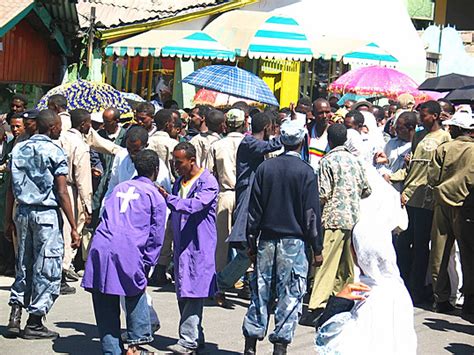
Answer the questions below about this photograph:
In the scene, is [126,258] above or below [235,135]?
below

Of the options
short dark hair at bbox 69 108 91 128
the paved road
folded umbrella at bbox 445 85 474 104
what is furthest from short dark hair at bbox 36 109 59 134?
folded umbrella at bbox 445 85 474 104

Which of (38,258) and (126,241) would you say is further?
(38,258)

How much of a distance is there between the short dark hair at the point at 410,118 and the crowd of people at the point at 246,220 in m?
0.01

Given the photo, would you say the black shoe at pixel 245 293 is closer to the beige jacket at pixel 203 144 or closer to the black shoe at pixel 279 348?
the beige jacket at pixel 203 144

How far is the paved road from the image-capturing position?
27.2 feet

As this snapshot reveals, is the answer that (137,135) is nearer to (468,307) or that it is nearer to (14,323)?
(14,323)

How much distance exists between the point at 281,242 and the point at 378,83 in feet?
32.1

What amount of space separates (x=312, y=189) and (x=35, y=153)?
90.4 inches

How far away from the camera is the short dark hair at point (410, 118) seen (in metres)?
11.1

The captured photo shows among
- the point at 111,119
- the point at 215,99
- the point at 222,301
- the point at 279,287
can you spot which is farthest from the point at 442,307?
the point at 215,99

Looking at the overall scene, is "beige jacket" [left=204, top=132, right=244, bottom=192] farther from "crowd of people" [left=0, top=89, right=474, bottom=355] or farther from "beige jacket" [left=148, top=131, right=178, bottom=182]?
"beige jacket" [left=148, top=131, right=178, bottom=182]

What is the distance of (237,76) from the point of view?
13.8 meters

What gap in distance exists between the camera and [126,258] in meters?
7.00

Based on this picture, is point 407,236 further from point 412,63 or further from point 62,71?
point 412,63
